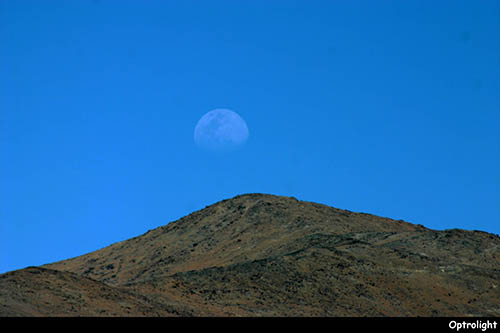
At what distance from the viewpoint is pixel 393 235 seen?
227ft

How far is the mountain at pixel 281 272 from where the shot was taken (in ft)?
150

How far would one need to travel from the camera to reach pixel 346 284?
178 ft

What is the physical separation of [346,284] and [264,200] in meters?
29.1

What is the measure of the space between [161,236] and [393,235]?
26.7m

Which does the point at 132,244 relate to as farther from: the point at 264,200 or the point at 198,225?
the point at 264,200

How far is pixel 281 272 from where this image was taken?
55125mm

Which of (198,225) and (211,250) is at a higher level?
(198,225)

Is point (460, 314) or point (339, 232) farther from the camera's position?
point (339, 232)

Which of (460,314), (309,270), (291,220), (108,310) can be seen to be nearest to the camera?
(108,310)

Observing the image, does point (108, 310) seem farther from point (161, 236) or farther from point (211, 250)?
point (161, 236)

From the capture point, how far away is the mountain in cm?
4581
